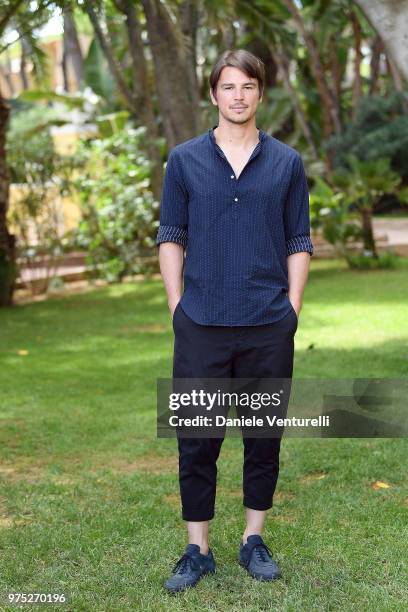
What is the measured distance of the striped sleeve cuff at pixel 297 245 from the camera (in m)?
3.84

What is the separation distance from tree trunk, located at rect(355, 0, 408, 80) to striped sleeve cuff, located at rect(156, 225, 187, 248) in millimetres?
3148

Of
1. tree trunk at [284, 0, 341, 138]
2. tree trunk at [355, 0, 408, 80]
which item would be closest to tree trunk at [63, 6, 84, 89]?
tree trunk at [284, 0, 341, 138]

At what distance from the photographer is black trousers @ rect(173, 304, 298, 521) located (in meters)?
3.72

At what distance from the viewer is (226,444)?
242 inches

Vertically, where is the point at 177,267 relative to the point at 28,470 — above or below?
above

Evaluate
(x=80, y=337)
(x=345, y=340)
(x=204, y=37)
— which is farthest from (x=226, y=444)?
(x=204, y=37)

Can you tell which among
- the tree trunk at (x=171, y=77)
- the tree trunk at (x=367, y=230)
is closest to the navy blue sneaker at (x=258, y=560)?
the tree trunk at (x=171, y=77)

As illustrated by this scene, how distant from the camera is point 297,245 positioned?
384cm

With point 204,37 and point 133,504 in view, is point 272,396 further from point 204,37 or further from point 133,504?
point 204,37

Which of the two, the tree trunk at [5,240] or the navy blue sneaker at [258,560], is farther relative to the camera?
the tree trunk at [5,240]

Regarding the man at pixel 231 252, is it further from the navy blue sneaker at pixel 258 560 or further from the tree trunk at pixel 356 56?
the tree trunk at pixel 356 56

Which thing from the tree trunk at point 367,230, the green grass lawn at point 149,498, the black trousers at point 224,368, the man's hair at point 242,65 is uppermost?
the man's hair at point 242,65

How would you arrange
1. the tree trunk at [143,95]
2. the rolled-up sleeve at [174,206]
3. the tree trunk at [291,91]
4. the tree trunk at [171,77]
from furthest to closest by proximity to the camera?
1. the tree trunk at [291,91]
2. the tree trunk at [143,95]
3. the tree trunk at [171,77]
4. the rolled-up sleeve at [174,206]

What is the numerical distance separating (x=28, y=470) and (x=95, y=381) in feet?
8.36
